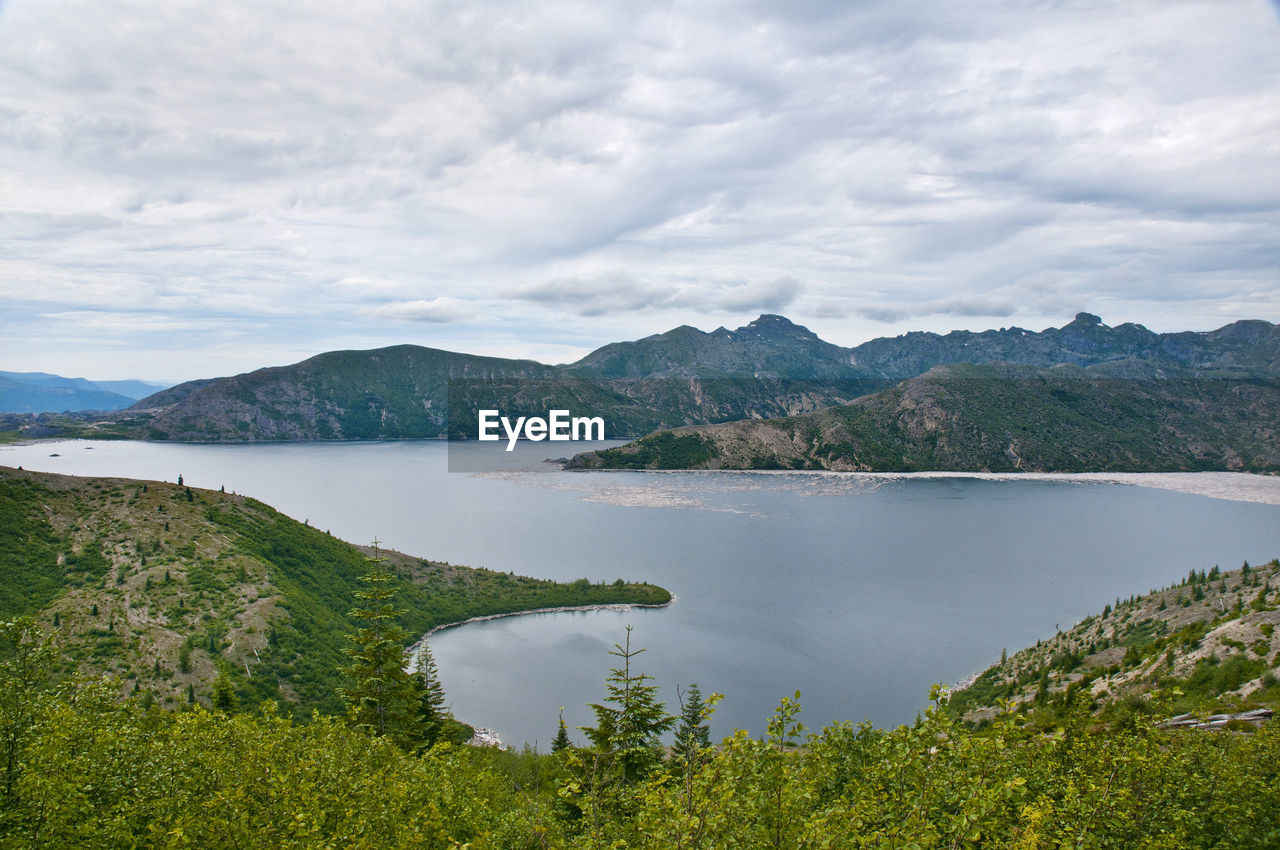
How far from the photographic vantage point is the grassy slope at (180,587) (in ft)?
146

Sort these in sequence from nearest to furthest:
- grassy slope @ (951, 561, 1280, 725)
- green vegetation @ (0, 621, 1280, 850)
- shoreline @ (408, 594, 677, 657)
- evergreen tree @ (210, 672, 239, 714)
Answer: green vegetation @ (0, 621, 1280, 850)
grassy slope @ (951, 561, 1280, 725)
evergreen tree @ (210, 672, 239, 714)
shoreline @ (408, 594, 677, 657)

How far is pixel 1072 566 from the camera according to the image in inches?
3981

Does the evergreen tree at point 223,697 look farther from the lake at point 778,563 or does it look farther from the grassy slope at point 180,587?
the lake at point 778,563

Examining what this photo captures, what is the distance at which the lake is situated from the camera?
60.6 meters

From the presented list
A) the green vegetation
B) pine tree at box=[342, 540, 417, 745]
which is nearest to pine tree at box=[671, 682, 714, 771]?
the green vegetation

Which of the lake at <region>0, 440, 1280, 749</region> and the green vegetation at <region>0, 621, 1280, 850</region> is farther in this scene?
the lake at <region>0, 440, 1280, 749</region>

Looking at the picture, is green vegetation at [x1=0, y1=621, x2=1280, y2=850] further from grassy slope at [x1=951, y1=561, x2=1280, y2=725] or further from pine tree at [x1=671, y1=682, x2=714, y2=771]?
grassy slope at [x1=951, y1=561, x2=1280, y2=725]

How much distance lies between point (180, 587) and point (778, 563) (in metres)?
78.7

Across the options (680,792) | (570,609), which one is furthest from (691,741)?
(570,609)

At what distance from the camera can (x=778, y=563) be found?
102750mm

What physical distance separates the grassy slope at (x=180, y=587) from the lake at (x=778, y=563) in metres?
13.6

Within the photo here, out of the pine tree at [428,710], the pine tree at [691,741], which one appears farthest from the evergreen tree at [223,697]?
the pine tree at [691,741]

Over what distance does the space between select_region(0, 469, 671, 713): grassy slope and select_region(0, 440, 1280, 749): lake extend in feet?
44.5

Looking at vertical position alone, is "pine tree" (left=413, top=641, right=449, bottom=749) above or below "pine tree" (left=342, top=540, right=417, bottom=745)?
below
